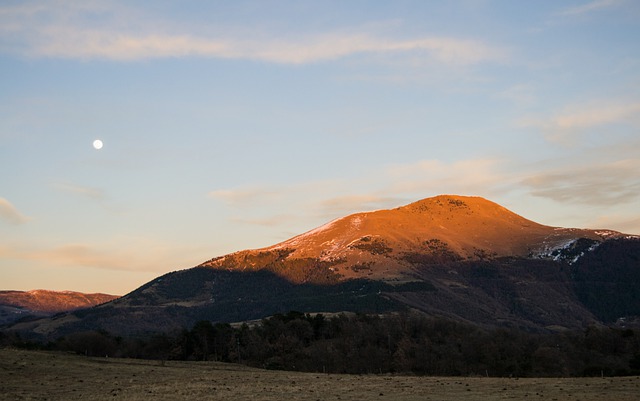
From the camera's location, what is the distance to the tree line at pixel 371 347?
472 ft

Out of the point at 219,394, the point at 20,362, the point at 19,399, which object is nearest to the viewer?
the point at 19,399

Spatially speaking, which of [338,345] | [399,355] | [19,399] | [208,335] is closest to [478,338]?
[399,355]

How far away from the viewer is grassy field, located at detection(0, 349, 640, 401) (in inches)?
2136

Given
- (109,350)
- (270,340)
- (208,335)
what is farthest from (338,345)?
(109,350)

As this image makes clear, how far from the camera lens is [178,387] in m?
62.5

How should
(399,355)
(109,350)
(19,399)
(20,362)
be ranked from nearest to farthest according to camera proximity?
(19,399)
(20,362)
(109,350)
(399,355)

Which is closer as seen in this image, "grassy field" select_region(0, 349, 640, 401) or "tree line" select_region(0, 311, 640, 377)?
"grassy field" select_region(0, 349, 640, 401)

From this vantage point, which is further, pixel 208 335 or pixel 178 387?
pixel 208 335

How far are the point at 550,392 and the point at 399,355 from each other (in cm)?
10926

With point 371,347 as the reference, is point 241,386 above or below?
above

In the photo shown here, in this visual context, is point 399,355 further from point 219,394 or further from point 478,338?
point 219,394

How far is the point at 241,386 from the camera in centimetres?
6462

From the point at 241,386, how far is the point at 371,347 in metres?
113

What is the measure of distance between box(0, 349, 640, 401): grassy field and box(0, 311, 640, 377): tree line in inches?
2428
